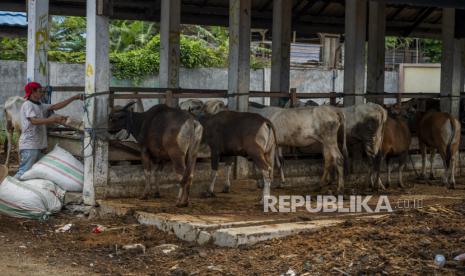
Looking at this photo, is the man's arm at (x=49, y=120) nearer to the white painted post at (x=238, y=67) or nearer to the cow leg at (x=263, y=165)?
the cow leg at (x=263, y=165)

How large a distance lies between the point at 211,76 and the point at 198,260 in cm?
2011

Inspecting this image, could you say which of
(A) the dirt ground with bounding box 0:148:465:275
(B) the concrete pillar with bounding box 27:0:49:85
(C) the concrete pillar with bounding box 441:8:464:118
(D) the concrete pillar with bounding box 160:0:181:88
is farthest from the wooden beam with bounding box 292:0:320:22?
(A) the dirt ground with bounding box 0:148:465:275

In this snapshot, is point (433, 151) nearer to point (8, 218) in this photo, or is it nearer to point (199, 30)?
point (8, 218)

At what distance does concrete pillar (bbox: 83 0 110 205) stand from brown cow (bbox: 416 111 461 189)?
6950mm

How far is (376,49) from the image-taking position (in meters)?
19.4

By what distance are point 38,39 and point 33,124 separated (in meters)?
2.29

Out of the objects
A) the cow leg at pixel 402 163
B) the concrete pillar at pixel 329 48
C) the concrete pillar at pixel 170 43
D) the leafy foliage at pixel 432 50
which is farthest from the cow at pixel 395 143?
the leafy foliage at pixel 432 50

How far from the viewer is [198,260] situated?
344 inches

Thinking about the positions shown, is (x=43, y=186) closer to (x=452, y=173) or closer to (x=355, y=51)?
(x=355, y=51)

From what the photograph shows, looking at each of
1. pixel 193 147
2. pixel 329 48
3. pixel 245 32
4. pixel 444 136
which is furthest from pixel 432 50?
pixel 193 147

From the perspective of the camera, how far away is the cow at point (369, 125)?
1445 cm

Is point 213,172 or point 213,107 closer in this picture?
point 213,172

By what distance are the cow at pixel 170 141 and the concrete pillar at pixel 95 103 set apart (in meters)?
0.64

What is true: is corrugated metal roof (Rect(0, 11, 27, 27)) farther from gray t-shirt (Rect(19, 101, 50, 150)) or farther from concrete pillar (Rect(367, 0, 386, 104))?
concrete pillar (Rect(367, 0, 386, 104))
